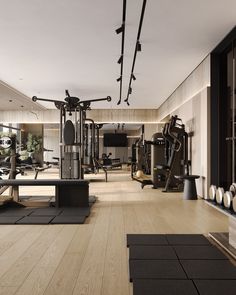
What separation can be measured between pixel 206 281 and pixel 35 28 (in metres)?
3.91

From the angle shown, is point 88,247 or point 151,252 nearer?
point 151,252

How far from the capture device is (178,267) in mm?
2277

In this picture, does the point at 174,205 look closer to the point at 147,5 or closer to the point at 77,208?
the point at 77,208

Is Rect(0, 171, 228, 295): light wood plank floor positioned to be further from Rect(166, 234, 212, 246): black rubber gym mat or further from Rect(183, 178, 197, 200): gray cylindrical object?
Rect(183, 178, 197, 200): gray cylindrical object

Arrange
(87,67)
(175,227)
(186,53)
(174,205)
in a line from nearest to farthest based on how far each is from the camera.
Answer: (175,227), (174,205), (186,53), (87,67)

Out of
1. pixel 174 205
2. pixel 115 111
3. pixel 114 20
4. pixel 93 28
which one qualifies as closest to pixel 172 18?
pixel 114 20

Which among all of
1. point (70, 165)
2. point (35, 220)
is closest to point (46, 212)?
point (35, 220)

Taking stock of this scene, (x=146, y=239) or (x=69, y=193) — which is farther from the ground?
(x=69, y=193)

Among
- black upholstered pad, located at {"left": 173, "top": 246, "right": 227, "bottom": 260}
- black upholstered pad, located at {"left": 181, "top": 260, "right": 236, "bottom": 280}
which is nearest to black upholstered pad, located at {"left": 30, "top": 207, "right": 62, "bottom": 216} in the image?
black upholstered pad, located at {"left": 173, "top": 246, "right": 227, "bottom": 260}

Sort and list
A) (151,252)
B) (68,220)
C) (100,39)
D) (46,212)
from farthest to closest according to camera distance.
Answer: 1. (100,39)
2. (46,212)
3. (68,220)
4. (151,252)

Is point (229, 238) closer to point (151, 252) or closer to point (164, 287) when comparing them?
point (151, 252)

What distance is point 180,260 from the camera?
242cm

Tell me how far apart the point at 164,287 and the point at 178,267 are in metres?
0.37

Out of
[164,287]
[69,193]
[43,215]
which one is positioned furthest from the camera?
[69,193]
